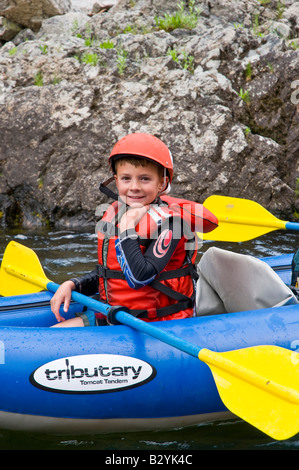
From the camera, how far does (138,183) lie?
85.0 inches

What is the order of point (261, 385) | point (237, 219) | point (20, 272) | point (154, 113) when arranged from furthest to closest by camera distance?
point (154, 113) → point (237, 219) → point (20, 272) → point (261, 385)

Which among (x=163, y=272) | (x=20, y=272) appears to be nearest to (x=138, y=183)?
(x=163, y=272)

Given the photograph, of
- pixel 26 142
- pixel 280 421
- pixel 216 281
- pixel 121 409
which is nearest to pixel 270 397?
pixel 280 421

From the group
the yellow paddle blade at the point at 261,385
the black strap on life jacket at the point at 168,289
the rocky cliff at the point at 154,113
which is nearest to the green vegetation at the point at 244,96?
the rocky cliff at the point at 154,113

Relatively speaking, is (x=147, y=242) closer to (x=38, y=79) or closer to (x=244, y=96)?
(x=244, y=96)

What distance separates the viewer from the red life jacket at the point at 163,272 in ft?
7.08

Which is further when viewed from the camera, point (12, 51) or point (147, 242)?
point (12, 51)

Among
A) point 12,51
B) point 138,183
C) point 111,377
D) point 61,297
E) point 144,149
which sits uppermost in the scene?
point 12,51

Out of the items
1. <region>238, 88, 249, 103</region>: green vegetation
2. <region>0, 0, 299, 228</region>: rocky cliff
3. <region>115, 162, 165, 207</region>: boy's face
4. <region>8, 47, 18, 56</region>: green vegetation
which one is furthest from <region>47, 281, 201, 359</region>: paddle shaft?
<region>8, 47, 18, 56</region>: green vegetation

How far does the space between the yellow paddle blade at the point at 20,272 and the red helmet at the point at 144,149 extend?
3.15 feet

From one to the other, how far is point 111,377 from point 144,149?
903 millimetres

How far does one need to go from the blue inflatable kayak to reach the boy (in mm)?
186

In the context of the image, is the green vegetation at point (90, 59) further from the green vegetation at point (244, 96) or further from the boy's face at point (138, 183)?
the boy's face at point (138, 183)

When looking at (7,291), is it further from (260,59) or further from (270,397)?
(260,59)
